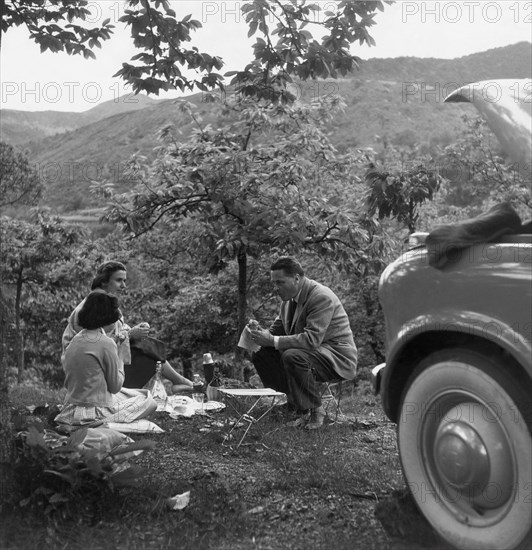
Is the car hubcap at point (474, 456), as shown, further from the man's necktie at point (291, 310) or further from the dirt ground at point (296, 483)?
the man's necktie at point (291, 310)

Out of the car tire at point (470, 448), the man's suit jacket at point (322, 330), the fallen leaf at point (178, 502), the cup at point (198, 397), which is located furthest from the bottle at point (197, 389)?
the car tire at point (470, 448)

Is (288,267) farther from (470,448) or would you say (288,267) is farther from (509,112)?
(470,448)

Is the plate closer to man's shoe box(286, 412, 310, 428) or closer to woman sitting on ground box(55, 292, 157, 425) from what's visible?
man's shoe box(286, 412, 310, 428)

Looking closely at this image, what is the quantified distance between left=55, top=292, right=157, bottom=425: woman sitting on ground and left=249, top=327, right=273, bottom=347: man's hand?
1.52 metres

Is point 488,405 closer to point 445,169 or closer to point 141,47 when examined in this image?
point 141,47

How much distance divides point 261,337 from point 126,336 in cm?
147

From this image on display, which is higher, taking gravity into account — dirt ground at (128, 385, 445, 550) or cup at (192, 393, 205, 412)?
dirt ground at (128, 385, 445, 550)

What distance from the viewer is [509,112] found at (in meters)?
3.23

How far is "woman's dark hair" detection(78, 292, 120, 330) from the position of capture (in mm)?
5441

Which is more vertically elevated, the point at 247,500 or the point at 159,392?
the point at 247,500

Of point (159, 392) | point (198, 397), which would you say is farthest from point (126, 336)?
point (198, 397)

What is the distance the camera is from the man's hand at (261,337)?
6641mm

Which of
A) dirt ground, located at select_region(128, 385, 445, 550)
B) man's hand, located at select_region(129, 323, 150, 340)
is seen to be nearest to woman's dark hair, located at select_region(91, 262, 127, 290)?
man's hand, located at select_region(129, 323, 150, 340)

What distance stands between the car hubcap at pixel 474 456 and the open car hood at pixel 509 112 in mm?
1014
